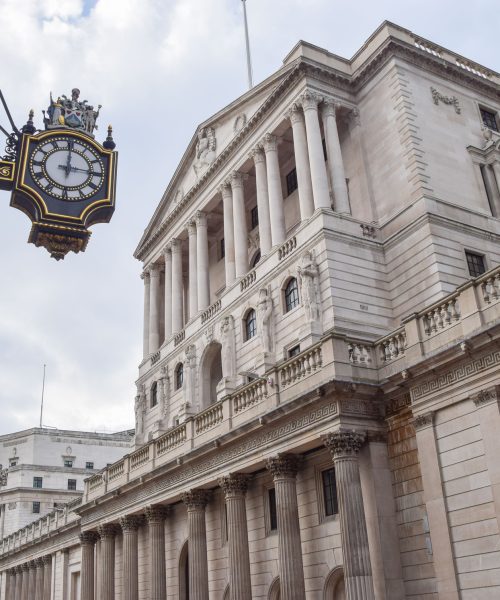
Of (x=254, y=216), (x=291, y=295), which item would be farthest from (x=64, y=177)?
(x=254, y=216)

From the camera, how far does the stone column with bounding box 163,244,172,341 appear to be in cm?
5131

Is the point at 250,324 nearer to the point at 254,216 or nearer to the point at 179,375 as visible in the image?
the point at 179,375

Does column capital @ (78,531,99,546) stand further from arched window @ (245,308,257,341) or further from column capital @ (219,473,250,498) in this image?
column capital @ (219,473,250,498)

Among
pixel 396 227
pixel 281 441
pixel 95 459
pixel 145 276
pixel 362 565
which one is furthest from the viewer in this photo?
pixel 95 459

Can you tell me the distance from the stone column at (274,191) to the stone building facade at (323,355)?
0.11 meters

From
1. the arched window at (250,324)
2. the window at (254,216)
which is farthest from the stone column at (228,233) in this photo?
the arched window at (250,324)

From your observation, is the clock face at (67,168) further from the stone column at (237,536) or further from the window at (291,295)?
the window at (291,295)

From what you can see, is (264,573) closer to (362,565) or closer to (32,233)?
(362,565)

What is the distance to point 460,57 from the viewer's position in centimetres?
4222

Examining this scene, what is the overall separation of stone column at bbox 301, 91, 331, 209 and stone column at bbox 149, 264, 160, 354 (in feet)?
65.0

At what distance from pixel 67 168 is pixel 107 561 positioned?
35.3 m

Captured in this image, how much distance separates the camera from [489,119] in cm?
4209

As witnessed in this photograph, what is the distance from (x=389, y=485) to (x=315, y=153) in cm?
1953

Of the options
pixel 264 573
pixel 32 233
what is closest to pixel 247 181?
pixel 264 573
